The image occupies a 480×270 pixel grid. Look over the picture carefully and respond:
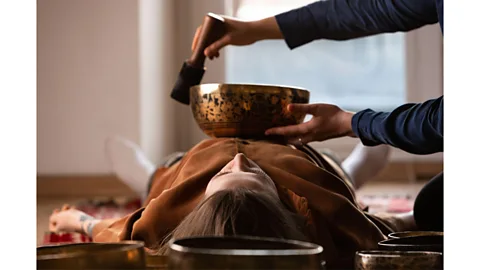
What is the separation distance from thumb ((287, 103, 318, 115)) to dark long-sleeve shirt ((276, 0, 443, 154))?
108mm

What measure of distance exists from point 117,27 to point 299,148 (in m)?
1.75

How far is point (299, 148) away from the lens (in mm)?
1306

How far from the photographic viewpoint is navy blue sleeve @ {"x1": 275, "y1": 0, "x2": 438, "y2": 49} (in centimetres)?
133

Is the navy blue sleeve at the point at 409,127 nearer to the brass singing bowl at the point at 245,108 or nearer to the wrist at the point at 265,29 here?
the brass singing bowl at the point at 245,108

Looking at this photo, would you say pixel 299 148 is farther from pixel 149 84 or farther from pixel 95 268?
pixel 149 84

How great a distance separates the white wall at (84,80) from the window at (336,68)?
0.71 metres

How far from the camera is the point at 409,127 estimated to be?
98 centimetres

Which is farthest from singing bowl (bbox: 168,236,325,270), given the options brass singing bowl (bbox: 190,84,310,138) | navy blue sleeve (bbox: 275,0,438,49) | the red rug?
the red rug

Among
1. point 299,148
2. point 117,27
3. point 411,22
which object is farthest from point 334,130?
point 117,27

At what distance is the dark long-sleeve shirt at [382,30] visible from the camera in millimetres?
962

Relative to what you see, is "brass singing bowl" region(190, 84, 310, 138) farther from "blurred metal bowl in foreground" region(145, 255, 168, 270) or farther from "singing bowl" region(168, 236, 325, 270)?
"singing bowl" region(168, 236, 325, 270)

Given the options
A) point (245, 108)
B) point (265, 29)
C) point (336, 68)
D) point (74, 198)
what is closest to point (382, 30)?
point (265, 29)

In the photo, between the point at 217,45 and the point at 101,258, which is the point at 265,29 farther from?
the point at 101,258

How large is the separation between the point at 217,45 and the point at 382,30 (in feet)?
1.09
